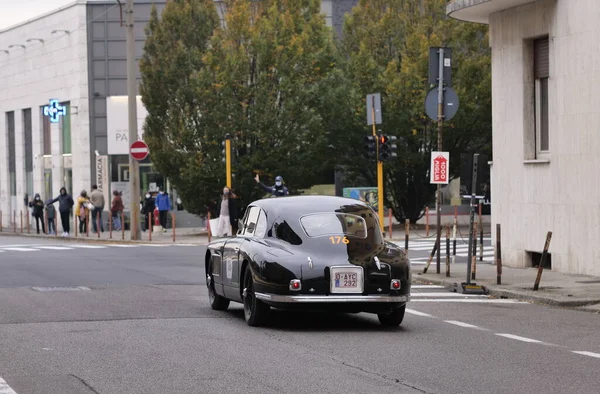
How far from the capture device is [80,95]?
57.6 m

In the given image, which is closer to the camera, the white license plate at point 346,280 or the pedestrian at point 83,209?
the white license plate at point 346,280

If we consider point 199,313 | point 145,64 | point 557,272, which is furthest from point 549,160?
point 145,64

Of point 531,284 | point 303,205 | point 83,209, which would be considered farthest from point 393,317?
point 83,209

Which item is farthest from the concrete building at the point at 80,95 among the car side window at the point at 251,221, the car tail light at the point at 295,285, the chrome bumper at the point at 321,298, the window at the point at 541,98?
the car tail light at the point at 295,285


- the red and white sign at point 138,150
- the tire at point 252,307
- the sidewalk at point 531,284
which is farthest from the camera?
the red and white sign at point 138,150

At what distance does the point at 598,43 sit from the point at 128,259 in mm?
12131

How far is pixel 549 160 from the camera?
73.7ft

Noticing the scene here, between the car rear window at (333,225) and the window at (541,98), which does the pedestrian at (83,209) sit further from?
the car rear window at (333,225)

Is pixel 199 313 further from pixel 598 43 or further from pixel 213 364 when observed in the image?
pixel 598 43

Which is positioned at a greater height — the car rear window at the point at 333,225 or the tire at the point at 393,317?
the car rear window at the point at 333,225

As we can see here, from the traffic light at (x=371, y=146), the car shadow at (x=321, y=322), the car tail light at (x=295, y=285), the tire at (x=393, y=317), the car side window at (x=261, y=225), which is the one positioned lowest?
the car shadow at (x=321, y=322)

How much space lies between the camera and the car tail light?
524 inches

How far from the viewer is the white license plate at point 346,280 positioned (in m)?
13.4

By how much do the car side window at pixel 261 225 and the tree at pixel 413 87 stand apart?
83.7ft
